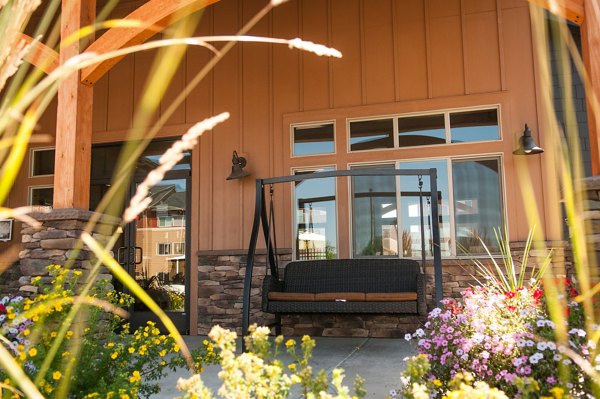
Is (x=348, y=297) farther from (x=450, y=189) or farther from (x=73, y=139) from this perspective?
(x=73, y=139)

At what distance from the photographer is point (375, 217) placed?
5777 millimetres

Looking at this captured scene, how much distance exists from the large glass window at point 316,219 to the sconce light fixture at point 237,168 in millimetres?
640

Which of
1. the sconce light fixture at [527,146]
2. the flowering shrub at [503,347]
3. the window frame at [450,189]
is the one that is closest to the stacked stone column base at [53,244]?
the flowering shrub at [503,347]

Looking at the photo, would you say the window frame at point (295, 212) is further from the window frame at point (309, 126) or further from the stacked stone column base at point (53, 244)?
the stacked stone column base at point (53, 244)

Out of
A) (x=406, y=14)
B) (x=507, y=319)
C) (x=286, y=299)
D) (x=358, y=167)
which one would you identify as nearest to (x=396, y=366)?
(x=286, y=299)

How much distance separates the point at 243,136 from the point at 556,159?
11.2 ft

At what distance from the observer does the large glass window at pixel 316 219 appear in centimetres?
591

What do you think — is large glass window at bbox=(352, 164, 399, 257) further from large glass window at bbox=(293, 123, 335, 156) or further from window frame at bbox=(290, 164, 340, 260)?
large glass window at bbox=(293, 123, 335, 156)

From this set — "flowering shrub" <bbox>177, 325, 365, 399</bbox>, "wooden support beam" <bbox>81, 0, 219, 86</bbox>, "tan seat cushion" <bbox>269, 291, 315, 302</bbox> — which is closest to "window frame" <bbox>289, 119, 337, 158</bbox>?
"tan seat cushion" <bbox>269, 291, 315, 302</bbox>

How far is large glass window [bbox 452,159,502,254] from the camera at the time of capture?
5461mm

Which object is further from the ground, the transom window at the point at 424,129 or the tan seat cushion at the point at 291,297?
the transom window at the point at 424,129

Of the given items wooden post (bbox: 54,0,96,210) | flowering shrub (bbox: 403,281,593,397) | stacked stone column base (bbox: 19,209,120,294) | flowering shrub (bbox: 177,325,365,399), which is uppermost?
wooden post (bbox: 54,0,96,210)

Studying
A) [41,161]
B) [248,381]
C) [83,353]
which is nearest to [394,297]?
[83,353]

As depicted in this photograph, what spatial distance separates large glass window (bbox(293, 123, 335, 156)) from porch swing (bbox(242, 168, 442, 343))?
796 millimetres
